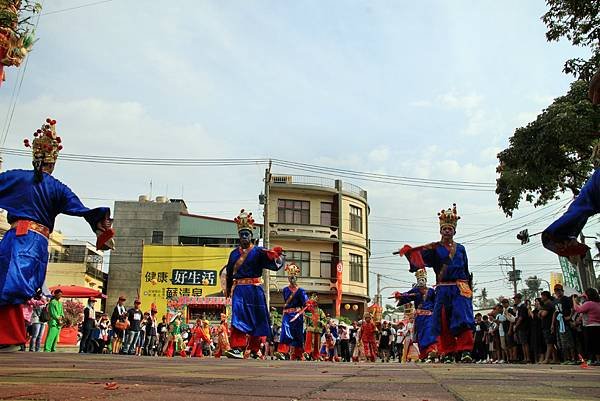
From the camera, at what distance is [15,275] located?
4.90 m

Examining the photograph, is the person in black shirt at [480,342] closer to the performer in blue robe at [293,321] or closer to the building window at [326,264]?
the performer in blue robe at [293,321]

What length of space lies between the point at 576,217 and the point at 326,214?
36792mm

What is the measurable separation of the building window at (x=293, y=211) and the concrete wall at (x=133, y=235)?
671cm

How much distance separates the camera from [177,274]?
111ft

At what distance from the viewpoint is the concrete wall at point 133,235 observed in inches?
1385

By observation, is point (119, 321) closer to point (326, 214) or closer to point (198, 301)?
point (198, 301)

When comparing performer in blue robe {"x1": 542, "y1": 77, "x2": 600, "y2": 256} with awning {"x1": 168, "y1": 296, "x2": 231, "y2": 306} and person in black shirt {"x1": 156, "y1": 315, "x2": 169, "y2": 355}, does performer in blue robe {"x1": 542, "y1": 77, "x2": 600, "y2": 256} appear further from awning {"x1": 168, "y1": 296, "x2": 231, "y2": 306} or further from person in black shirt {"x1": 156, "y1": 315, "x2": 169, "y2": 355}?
awning {"x1": 168, "y1": 296, "x2": 231, "y2": 306}

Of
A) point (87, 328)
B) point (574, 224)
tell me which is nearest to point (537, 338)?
point (574, 224)

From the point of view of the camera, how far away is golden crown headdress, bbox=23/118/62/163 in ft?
18.2

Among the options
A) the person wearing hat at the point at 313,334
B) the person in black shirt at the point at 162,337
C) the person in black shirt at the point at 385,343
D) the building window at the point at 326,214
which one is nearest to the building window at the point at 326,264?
the building window at the point at 326,214

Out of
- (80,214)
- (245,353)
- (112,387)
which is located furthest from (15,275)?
(245,353)

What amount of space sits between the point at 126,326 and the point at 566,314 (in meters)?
11.7

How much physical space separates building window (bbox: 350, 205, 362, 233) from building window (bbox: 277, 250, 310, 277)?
14.3ft

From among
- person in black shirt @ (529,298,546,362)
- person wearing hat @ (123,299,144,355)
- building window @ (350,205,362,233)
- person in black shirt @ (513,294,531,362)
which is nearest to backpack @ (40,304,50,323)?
person wearing hat @ (123,299,144,355)
